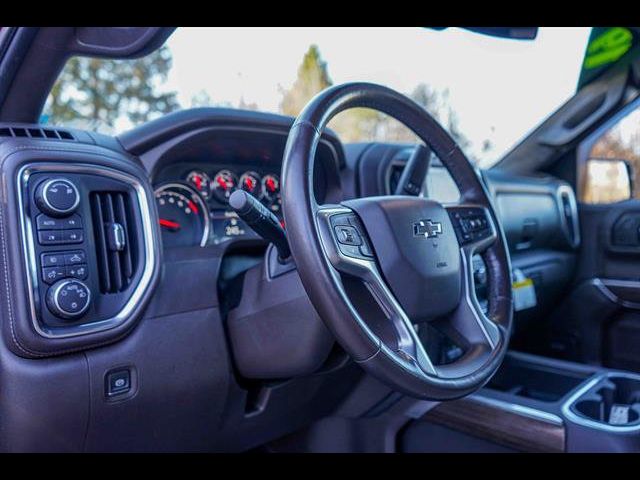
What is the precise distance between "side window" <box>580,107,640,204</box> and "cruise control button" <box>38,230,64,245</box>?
2.02 m

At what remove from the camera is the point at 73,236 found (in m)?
1.10

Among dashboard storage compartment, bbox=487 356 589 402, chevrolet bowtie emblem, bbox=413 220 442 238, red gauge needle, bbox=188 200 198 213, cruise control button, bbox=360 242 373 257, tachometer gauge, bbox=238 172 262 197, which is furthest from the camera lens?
dashboard storage compartment, bbox=487 356 589 402

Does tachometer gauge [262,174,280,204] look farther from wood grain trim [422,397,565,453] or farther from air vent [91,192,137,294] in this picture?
wood grain trim [422,397,565,453]

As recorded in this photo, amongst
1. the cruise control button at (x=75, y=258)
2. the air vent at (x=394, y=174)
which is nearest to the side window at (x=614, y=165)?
the air vent at (x=394, y=174)

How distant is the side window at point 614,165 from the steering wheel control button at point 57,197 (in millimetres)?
1993

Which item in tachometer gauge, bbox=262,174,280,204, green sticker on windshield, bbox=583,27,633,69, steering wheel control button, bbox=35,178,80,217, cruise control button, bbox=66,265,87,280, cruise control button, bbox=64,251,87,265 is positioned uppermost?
green sticker on windshield, bbox=583,27,633,69

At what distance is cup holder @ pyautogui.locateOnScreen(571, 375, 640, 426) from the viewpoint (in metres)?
1.56

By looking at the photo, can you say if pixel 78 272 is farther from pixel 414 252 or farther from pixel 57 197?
pixel 414 252

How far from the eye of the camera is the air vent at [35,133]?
44.2 inches

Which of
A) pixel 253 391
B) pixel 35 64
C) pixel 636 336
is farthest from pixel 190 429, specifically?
pixel 636 336

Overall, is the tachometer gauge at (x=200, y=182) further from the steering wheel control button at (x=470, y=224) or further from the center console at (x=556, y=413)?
the center console at (x=556, y=413)

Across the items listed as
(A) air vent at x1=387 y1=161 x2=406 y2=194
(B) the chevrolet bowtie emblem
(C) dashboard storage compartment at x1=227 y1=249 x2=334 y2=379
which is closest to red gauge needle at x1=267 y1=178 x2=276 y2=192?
(A) air vent at x1=387 y1=161 x2=406 y2=194

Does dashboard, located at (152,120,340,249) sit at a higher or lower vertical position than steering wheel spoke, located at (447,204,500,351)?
higher
